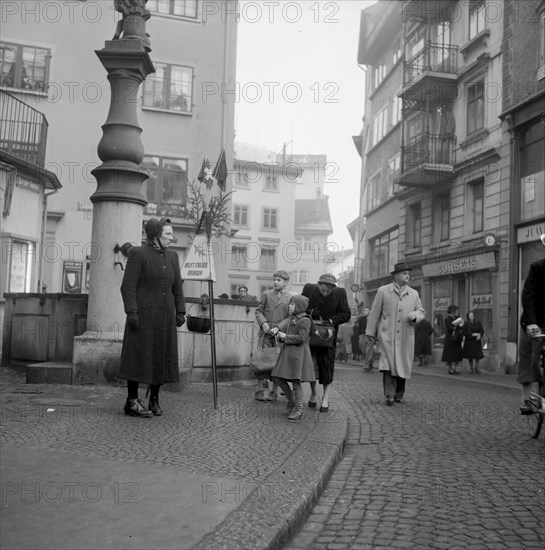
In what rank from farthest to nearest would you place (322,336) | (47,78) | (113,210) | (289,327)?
1. (47,78)
2. (113,210)
3. (322,336)
4. (289,327)

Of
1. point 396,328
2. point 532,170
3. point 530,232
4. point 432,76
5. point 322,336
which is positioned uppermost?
point 432,76

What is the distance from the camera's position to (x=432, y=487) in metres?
5.24

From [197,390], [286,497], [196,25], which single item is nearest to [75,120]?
[196,25]

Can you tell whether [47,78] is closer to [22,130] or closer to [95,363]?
[22,130]

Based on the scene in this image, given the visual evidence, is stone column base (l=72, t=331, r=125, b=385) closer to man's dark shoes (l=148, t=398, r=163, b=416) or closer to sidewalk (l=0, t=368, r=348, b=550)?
sidewalk (l=0, t=368, r=348, b=550)

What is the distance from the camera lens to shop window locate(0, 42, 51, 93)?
88.6 ft

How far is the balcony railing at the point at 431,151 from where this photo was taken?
25845 millimetres

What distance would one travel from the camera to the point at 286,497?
4324 mm

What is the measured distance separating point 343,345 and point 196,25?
45.6 ft

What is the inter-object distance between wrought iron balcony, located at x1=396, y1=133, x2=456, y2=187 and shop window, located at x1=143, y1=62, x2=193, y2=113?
8.79 metres

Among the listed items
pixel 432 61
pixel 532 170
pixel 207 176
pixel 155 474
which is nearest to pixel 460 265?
pixel 532 170

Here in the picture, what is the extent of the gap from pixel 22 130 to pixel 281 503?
1378 cm

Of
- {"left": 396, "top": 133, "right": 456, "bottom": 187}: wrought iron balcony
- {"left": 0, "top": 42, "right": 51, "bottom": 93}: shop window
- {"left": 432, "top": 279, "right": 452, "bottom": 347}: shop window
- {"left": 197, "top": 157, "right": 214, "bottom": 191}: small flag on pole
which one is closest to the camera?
{"left": 197, "top": 157, "right": 214, "bottom": 191}: small flag on pole

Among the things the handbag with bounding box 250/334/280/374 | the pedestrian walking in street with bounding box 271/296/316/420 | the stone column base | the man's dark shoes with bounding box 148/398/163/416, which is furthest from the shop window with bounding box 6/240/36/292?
the man's dark shoes with bounding box 148/398/163/416
